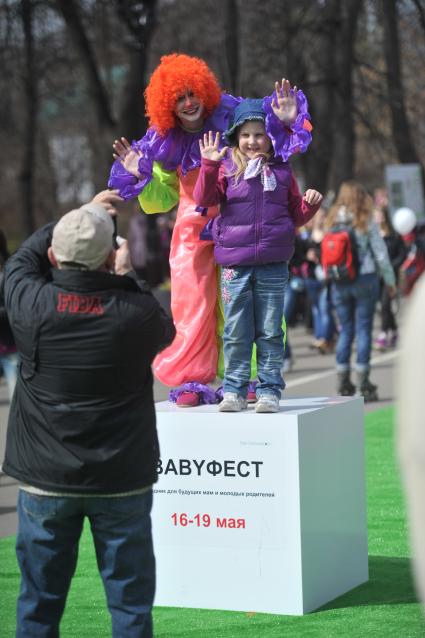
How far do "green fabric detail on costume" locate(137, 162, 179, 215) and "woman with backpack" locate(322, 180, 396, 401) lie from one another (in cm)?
500

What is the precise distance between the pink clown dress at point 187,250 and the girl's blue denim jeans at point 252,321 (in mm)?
→ 351

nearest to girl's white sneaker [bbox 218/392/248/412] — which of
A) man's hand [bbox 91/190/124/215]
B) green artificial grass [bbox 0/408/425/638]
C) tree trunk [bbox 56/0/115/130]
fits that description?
green artificial grass [bbox 0/408/425/638]

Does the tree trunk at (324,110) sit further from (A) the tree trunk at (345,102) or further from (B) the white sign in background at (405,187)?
(B) the white sign in background at (405,187)

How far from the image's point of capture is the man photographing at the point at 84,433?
12.6 feet

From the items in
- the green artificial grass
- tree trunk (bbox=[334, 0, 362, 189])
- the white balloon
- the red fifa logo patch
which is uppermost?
tree trunk (bbox=[334, 0, 362, 189])

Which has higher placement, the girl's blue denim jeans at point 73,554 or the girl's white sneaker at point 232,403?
the girl's white sneaker at point 232,403

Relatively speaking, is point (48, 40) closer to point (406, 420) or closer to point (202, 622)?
point (202, 622)

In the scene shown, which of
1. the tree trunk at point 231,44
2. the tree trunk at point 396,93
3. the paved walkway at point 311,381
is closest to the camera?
the paved walkway at point 311,381

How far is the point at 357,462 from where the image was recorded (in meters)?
5.68

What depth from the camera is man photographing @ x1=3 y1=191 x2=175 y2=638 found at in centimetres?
385

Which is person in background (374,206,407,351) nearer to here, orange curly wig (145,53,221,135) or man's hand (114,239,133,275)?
orange curly wig (145,53,221,135)

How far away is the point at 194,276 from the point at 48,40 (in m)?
18.2

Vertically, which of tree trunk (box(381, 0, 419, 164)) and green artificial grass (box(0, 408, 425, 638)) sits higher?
tree trunk (box(381, 0, 419, 164))

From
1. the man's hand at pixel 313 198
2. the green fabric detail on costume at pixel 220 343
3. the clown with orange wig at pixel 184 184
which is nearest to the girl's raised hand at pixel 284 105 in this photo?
the man's hand at pixel 313 198
